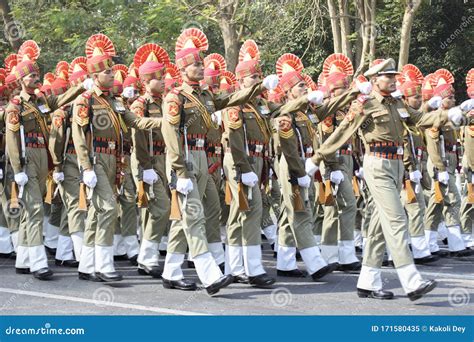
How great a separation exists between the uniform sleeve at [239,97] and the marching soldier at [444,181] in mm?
3394

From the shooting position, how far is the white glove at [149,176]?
31.8 feet

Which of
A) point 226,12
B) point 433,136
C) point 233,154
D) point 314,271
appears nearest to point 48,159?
point 233,154

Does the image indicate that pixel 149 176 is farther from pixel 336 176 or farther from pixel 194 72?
pixel 336 176

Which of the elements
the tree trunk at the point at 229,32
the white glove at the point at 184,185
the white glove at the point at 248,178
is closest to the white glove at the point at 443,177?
the white glove at the point at 248,178

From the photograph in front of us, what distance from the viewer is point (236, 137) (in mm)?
9047

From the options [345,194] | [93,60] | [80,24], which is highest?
[80,24]

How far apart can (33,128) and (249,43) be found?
7.77ft

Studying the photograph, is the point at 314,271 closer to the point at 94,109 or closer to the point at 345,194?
the point at 345,194

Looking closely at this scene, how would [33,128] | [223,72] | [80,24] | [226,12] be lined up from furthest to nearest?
[80,24], [226,12], [223,72], [33,128]

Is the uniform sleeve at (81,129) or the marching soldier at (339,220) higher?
the uniform sleeve at (81,129)

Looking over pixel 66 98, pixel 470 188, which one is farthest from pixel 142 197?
pixel 470 188

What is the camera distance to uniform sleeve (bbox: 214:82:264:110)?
27.6 feet

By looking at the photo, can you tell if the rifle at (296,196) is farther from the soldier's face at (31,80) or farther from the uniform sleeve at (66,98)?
the soldier's face at (31,80)

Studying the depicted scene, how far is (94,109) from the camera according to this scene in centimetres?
912
